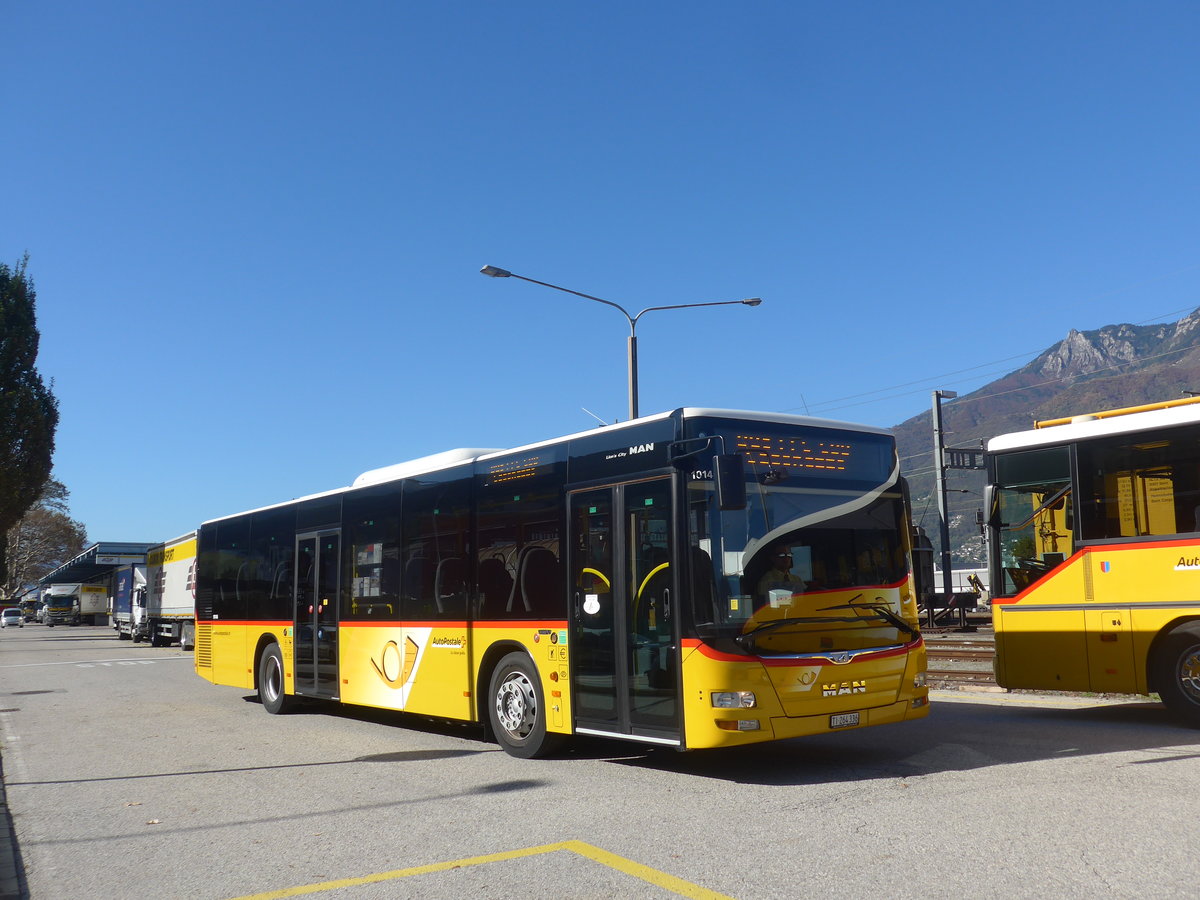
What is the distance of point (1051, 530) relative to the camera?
40.4 feet

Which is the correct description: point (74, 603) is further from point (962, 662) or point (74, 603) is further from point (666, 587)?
point (666, 587)

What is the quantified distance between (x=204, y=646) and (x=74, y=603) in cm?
7552

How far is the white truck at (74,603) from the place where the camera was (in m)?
77.2

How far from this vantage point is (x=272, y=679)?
50.9 ft

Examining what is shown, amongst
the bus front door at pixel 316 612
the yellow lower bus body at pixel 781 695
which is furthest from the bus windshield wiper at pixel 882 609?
the bus front door at pixel 316 612

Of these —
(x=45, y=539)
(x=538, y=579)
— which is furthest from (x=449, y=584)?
(x=45, y=539)

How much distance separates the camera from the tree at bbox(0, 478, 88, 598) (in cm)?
8903

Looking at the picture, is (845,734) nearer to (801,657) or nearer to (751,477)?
(801,657)

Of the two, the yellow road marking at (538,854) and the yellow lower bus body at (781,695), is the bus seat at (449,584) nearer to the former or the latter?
the yellow lower bus body at (781,695)

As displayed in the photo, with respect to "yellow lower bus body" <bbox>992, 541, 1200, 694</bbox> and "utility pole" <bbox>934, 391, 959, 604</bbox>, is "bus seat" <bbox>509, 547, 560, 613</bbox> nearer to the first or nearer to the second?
"yellow lower bus body" <bbox>992, 541, 1200, 694</bbox>

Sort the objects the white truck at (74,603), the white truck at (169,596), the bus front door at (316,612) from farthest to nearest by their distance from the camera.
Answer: the white truck at (74,603) < the white truck at (169,596) < the bus front door at (316,612)

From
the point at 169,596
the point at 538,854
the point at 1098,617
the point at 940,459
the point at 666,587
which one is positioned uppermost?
the point at 940,459

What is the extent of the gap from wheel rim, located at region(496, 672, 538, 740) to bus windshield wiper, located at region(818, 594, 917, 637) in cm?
310

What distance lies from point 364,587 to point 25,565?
96.9 m
